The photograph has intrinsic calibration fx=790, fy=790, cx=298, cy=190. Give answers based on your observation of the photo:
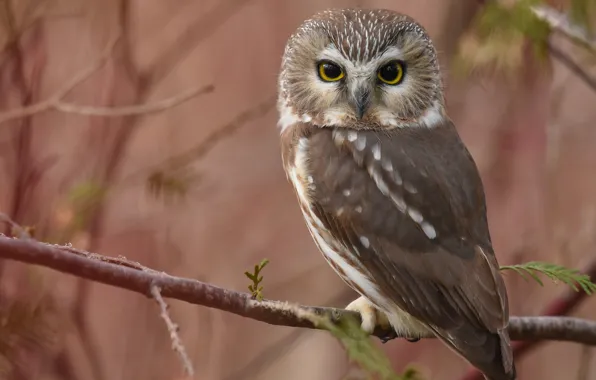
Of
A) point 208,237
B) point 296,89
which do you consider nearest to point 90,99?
point 208,237

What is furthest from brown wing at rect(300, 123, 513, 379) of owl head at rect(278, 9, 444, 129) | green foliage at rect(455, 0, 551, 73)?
green foliage at rect(455, 0, 551, 73)

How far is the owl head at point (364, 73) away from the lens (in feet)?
9.08

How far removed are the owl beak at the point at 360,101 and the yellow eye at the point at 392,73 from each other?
11 centimetres

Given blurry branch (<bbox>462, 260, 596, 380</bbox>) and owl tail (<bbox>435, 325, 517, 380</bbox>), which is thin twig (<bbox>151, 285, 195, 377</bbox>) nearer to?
owl tail (<bbox>435, 325, 517, 380</bbox>)

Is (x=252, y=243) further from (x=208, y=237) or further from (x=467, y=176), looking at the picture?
(x=467, y=176)

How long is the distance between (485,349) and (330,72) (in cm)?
114

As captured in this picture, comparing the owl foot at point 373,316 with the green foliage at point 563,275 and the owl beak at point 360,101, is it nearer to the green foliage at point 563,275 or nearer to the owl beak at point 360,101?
the green foliage at point 563,275

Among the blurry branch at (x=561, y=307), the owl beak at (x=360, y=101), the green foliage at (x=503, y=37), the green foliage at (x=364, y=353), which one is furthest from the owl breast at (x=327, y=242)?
the green foliage at (x=503, y=37)

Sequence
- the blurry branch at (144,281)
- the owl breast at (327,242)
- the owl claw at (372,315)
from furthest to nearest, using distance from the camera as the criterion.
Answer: the owl claw at (372,315) < the owl breast at (327,242) < the blurry branch at (144,281)

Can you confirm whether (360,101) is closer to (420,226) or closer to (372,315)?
(420,226)

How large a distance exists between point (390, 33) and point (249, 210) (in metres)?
3.57

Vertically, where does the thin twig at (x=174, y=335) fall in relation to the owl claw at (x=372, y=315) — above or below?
above

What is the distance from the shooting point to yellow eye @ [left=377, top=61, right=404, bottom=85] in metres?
2.83

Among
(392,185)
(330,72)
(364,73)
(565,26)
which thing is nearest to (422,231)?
(392,185)
